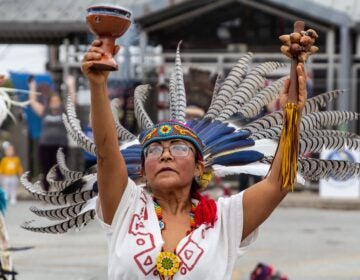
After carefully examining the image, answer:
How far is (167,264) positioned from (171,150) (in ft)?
1.50

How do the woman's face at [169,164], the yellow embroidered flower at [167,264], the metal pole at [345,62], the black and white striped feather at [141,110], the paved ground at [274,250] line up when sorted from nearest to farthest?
the yellow embroidered flower at [167,264]
the woman's face at [169,164]
the black and white striped feather at [141,110]
the paved ground at [274,250]
the metal pole at [345,62]

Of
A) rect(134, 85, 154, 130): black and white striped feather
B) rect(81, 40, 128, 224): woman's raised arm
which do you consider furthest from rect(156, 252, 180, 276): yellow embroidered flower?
rect(134, 85, 154, 130): black and white striped feather

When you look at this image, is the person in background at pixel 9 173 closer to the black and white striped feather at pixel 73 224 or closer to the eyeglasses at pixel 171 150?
the black and white striped feather at pixel 73 224

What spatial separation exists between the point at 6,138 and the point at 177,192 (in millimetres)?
13676

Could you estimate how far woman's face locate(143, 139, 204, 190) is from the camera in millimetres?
3861

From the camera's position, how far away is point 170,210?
13.0ft

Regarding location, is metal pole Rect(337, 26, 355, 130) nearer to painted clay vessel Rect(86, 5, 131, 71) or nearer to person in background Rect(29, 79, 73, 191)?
person in background Rect(29, 79, 73, 191)

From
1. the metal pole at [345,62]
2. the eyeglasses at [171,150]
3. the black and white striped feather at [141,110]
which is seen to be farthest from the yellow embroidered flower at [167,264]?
the metal pole at [345,62]

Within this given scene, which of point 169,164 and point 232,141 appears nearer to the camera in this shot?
point 169,164

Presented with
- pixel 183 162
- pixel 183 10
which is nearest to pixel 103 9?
pixel 183 162

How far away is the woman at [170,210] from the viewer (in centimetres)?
373

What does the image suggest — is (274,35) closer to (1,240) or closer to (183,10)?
(183,10)

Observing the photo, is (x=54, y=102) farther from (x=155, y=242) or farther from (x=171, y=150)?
(x=155, y=242)

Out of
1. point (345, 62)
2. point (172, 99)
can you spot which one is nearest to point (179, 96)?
point (172, 99)
